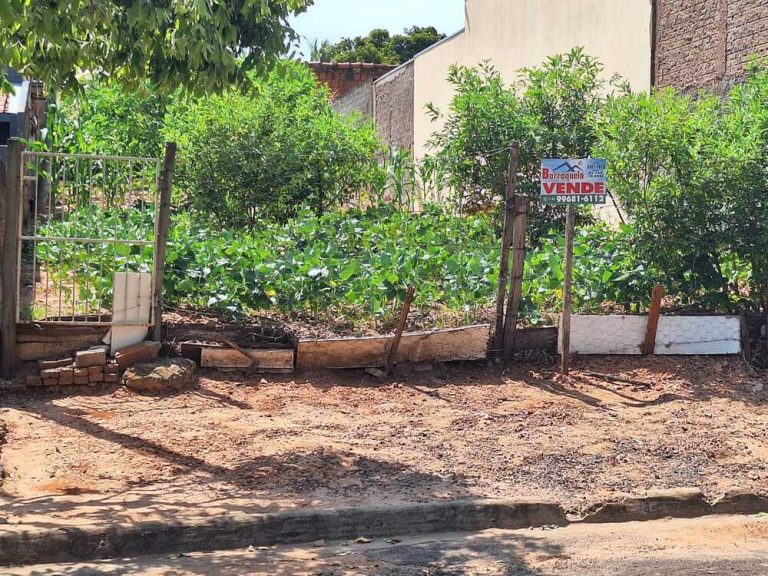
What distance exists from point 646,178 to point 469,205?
4492 millimetres

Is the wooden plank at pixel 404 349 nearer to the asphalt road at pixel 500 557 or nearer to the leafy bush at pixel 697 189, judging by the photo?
the leafy bush at pixel 697 189

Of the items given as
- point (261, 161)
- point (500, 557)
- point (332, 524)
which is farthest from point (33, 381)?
point (261, 161)

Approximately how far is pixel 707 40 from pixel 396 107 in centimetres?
1141

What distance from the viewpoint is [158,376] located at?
28.4ft

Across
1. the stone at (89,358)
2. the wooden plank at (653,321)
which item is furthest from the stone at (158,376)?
the wooden plank at (653,321)

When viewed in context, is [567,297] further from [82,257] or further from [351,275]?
[82,257]

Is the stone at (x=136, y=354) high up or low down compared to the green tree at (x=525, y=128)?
down

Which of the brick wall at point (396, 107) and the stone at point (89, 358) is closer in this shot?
the stone at point (89, 358)

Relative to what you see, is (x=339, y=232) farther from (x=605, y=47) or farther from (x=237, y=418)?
(x=605, y=47)

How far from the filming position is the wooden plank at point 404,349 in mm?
9234

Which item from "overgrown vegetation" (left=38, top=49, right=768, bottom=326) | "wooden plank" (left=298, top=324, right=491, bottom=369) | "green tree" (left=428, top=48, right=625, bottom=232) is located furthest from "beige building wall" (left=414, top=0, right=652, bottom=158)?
"wooden plank" (left=298, top=324, right=491, bottom=369)

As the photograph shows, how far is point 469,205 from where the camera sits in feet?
47.4

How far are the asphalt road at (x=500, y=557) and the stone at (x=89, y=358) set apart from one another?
11.6 feet

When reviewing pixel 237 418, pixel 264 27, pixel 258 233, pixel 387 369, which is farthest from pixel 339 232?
pixel 264 27
